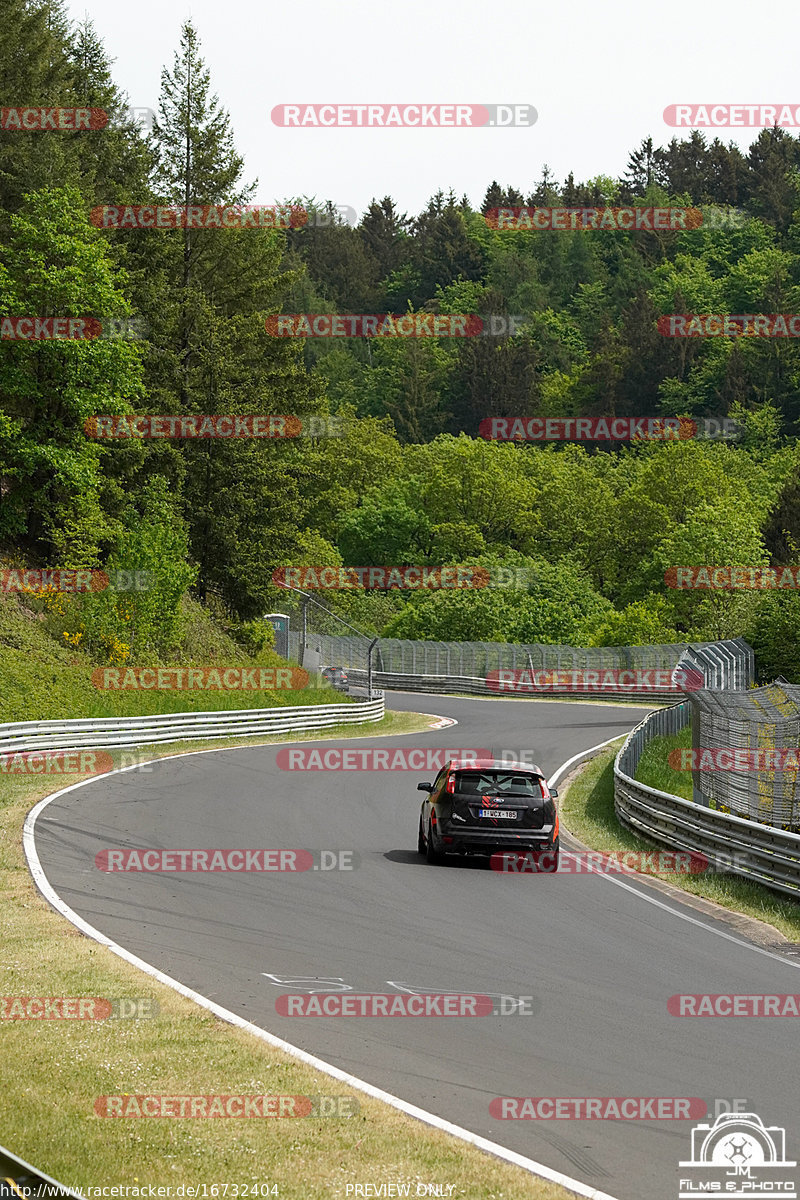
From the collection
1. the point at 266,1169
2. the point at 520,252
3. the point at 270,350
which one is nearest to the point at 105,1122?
the point at 266,1169

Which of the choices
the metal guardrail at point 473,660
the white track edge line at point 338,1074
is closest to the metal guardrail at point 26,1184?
the white track edge line at point 338,1074

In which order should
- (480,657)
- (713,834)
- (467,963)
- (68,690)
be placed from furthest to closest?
1. (480,657)
2. (68,690)
3. (713,834)
4. (467,963)

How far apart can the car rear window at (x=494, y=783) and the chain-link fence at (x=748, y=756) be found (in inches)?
121

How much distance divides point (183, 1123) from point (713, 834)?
12.0 m

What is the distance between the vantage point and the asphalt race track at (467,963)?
7695 millimetres

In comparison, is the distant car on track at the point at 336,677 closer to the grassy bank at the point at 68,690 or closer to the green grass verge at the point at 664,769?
the grassy bank at the point at 68,690

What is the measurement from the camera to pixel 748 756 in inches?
763

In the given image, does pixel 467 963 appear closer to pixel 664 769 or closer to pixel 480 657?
pixel 664 769

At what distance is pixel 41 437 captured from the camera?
45.9m

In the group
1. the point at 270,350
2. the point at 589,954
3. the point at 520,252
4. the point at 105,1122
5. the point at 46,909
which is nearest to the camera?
the point at 105,1122

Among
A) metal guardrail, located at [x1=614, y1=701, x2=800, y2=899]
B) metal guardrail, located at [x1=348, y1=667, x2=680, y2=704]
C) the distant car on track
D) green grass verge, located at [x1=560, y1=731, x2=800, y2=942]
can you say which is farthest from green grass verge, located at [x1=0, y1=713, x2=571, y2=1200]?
metal guardrail, located at [x1=348, y1=667, x2=680, y2=704]

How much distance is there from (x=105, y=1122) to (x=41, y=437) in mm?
41085

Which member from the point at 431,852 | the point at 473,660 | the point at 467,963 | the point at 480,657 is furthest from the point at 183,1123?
the point at 473,660

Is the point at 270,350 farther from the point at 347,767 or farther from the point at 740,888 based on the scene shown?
the point at 740,888
